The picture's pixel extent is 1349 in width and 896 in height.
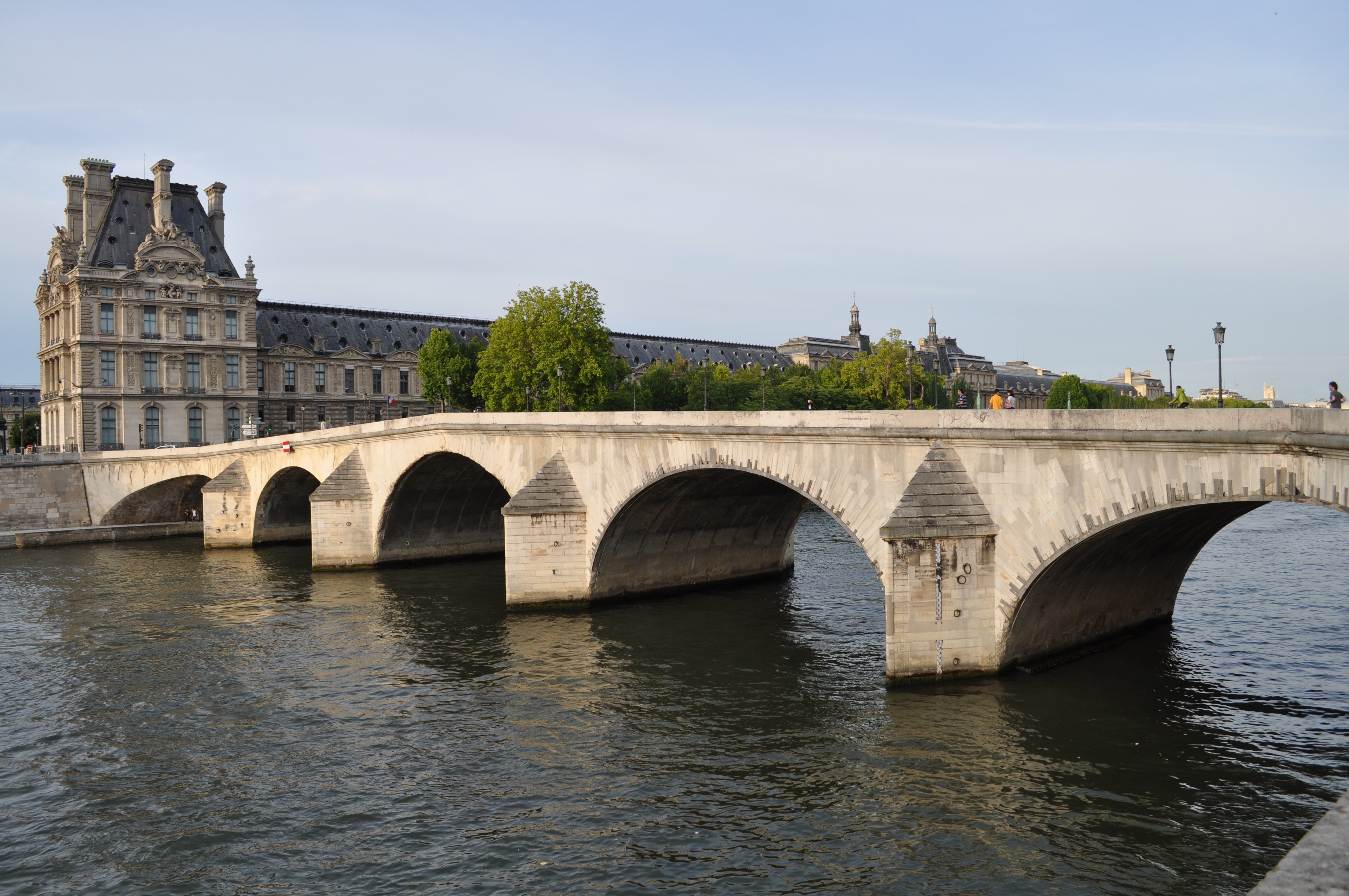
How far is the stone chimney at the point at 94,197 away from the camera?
285ft

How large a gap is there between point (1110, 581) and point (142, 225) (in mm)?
89323

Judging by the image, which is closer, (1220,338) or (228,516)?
(1220,338)

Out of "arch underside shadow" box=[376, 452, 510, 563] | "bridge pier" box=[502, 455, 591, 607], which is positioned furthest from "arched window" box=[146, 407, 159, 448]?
"bridge pier" box=[502, 455, 591, 607]

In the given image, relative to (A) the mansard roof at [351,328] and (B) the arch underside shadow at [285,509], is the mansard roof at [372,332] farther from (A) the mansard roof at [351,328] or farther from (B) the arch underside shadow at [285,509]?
(B) the arch underside shadow at [285,509]

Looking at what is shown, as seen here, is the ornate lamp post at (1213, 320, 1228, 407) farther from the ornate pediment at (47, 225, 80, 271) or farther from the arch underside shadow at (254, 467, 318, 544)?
the ornate pediment at (47, 225, 80, 271)

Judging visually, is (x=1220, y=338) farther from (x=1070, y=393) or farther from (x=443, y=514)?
(x=1070, y=393)

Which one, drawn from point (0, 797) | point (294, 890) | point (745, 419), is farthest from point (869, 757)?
point (0, 797)

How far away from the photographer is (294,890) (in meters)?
14.2

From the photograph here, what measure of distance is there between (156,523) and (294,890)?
2134 inches

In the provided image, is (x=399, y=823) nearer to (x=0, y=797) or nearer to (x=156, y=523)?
(x=0, y=797)

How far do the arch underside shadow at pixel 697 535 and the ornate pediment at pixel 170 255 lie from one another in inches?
2808

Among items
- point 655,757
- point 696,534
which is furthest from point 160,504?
point 655,757

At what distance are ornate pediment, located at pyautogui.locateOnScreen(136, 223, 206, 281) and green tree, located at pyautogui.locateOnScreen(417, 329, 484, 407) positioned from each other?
20.8 metres

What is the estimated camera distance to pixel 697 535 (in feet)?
115
